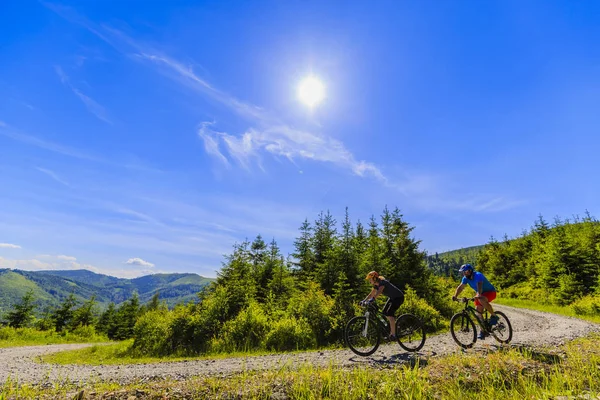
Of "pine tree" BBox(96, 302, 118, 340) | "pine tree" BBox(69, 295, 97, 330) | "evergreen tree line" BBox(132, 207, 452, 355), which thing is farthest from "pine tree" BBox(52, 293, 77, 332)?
"evergreen tree line" BBox(132, 207, 452, 355)

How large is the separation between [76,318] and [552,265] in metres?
63.2

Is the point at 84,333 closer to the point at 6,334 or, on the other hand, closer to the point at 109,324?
the point at 6,334

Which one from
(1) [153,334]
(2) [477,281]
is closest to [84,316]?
(1) [153,334]

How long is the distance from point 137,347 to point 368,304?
14.6m

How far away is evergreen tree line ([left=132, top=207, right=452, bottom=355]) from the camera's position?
14922 mm

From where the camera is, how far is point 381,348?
11555mm

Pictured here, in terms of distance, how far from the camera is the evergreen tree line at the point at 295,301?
49.0 ft

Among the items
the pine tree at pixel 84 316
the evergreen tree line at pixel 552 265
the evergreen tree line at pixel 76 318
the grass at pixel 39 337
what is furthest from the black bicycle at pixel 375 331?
the pine tree at pixel 84 316

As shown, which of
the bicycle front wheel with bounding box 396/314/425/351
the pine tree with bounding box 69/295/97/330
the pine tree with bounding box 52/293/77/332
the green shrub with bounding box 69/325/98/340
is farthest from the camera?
the pine tree with bounding box 69/295/97/330

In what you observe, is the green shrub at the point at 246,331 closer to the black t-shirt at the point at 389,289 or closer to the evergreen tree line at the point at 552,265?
the black t-shirt at the point at 389,289

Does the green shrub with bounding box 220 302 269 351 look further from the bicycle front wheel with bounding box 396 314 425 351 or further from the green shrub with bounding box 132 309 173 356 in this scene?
the bicycle front wheel with bounding box 396 314 425 351

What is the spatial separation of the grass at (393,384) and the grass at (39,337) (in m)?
31.5

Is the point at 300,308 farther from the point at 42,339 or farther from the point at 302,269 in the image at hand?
the point at 42,339

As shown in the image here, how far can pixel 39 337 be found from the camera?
3195cm
